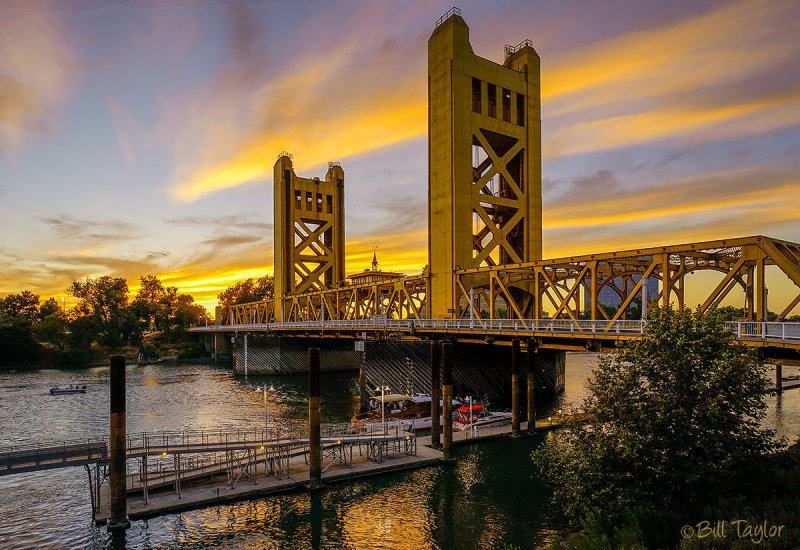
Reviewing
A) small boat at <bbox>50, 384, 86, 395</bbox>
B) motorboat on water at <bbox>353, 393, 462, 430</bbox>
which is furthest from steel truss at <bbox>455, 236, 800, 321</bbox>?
small boat at <bbox>50, 384, 86, 395</bbox>

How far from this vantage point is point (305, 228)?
12200 cm

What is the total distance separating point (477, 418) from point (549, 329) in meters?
9.82

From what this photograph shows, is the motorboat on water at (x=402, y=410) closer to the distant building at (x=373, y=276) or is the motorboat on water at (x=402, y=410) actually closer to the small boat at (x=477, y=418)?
the small boat at (x=477, y=418)

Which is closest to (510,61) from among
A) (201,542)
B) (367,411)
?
(367,411)

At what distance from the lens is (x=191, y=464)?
29109 mm

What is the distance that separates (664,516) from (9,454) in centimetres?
2726

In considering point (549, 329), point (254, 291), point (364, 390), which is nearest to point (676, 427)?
point (549, 329)

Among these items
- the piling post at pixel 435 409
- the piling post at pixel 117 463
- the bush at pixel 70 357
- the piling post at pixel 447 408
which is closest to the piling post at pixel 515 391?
the piling post at pixel 435 409

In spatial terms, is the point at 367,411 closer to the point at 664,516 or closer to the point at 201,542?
the point at 201,542

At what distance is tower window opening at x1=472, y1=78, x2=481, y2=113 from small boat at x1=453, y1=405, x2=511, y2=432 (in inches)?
1355

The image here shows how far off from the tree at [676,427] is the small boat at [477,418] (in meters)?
19.3

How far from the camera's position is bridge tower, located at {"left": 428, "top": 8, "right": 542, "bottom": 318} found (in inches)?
2258

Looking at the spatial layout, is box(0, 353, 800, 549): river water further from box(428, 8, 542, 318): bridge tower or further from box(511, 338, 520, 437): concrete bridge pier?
box(428, 8, 542, 318): bridge tower

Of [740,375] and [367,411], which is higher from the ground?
[740,375]
